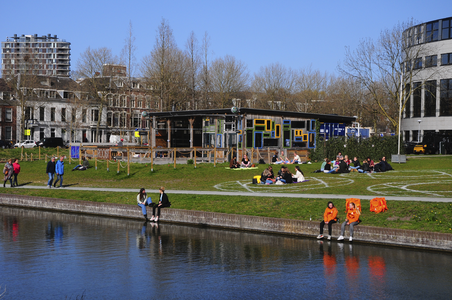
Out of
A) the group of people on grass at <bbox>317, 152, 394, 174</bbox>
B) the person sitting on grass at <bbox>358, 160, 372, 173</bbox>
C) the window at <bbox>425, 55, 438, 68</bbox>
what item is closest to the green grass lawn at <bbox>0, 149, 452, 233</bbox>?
the group of people on grass at <bbox>317, 152, 394, 174</bbox>

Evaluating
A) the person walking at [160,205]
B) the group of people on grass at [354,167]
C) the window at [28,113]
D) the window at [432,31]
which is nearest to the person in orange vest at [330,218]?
the person walking at [160,205]

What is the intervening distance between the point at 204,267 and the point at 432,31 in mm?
63572

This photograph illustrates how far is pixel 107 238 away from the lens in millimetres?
16734

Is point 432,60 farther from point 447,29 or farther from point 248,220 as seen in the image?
point 248,220

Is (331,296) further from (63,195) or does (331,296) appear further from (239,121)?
(239,121)

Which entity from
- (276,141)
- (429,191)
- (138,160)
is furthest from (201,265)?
(276,141)

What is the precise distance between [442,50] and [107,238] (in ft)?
201

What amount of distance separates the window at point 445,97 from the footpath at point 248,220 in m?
51.8

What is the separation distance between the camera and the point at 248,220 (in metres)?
18.3

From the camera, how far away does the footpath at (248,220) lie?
Result: 49.6 feet

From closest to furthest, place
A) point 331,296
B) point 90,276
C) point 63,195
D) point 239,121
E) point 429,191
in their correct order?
1. point 331,296
2. point 90,276
3. point 429,191
4. point 63,195
5. point 239,121

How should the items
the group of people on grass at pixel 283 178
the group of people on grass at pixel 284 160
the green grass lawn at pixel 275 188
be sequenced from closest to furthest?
the green grass lawn at pixel 275 188 → the group of people on grass at pixel 283 178 → the group of people on grass at pixel 284 160

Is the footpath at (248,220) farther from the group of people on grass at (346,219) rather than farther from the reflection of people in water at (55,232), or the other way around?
the reflection of people in water at (55,232)

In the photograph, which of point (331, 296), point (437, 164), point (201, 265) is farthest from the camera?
point (437, 164)
